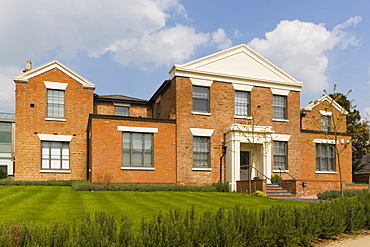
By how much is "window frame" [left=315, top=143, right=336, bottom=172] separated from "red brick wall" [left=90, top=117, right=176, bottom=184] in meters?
11.7

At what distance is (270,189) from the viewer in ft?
70.4

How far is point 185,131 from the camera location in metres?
22.7

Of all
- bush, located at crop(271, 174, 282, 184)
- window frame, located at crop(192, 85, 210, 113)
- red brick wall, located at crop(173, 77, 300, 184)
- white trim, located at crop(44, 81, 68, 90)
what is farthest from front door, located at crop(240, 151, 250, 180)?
white trim, located at crop(44, 81, 68, 90)

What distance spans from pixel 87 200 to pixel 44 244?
8010 mm

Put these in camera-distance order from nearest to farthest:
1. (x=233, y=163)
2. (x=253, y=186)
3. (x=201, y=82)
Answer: (x=253, y=186) → (x=233, y=163) → (x=201, y=82)

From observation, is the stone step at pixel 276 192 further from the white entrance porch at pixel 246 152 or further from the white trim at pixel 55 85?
the white trim at pixel 55 85

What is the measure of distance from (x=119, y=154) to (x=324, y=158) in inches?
624

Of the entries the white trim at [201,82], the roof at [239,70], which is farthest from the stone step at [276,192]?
the white trim at [201,82]

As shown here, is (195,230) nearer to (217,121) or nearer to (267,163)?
(217,121)

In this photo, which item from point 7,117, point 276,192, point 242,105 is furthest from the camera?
point 7,117

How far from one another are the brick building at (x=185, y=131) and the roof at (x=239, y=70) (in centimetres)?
7

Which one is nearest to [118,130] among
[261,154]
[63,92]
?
[63,92]

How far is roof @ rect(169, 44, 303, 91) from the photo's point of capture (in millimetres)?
23219

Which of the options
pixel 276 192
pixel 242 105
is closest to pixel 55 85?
pixel 242 105
